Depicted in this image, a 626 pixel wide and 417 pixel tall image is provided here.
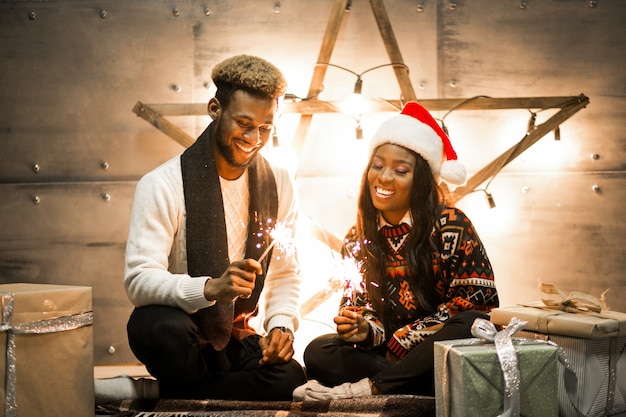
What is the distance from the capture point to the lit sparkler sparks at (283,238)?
8.33 feet

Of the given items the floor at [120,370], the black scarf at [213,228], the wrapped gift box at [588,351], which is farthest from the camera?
the floor at [120,370]

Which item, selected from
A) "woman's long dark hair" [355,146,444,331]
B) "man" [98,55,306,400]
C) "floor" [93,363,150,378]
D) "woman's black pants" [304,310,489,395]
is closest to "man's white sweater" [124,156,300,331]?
"man" [98,55,306,400]

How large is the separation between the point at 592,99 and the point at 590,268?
0.75 metres

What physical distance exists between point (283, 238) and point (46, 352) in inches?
36.1

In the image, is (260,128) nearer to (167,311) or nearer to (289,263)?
(289,263)

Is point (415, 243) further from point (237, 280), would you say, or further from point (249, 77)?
point (249, 77)

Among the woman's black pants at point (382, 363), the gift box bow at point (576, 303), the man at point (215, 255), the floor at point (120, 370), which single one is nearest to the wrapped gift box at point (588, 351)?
the gift box bow at point (576, 303)

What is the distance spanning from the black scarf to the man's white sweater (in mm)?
39

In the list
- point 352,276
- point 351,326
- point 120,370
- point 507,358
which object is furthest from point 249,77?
point 120,370

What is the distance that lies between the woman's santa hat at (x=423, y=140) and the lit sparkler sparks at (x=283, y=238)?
0.43 m

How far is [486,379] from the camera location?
185 cm

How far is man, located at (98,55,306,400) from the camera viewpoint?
2.21m

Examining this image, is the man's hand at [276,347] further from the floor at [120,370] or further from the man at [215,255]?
the floor at [120,370]

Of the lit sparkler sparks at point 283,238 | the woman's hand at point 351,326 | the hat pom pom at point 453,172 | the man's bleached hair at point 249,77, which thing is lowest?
the woman's hand at point 351,326
